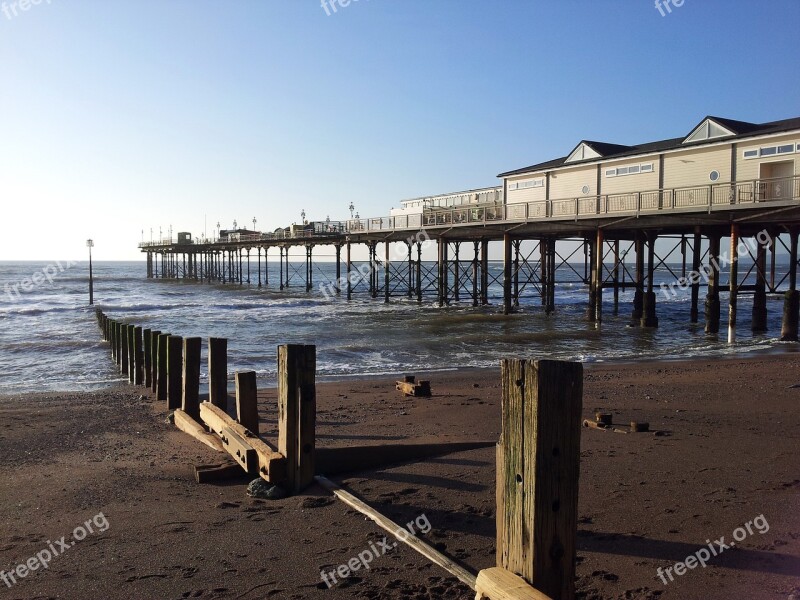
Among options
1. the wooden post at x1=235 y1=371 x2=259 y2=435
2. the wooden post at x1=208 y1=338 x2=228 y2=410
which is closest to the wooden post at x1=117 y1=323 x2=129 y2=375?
the wooden post at x1=208 y1=338 x2=228 y2=410

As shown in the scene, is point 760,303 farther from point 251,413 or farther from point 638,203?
point 251,413

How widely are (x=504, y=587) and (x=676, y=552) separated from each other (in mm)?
2121

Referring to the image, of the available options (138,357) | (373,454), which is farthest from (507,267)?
(373,454)

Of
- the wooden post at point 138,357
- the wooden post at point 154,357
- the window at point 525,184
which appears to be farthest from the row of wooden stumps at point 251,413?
the window at point 525,184

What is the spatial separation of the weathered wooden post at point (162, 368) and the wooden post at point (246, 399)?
157 inches

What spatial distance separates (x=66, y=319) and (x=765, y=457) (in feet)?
117

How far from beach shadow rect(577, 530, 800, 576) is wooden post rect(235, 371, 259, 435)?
13.1 ft

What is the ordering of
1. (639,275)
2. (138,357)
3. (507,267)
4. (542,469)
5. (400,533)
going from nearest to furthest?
(542,469) → (400,533) → (138,357) → (639,275) → (507,267)

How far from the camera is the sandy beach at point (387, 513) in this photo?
4453 mm

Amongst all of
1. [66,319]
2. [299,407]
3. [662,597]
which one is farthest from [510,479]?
[66,319]

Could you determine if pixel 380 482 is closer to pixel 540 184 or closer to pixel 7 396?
pixel 7 396

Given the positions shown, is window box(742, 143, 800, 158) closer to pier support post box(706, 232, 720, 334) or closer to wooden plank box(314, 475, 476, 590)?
pier support post box(706, 232, 720, 334)

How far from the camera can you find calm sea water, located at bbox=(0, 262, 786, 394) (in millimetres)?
18469

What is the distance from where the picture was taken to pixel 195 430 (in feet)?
28.8
